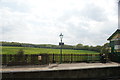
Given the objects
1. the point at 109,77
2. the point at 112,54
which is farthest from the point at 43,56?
the point at 112,54

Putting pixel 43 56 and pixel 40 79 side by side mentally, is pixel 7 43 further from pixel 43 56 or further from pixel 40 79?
pixel 40 79

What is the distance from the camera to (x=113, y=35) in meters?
22.4

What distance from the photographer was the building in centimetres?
→ 2114

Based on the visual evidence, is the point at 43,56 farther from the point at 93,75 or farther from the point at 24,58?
the point at 93,75

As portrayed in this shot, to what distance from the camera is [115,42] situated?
71.1 feet

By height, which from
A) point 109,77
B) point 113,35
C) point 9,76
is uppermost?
point 113,35

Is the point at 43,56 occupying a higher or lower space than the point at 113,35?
lower

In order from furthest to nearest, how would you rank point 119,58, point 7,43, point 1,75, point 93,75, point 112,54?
point 7,43 < point 112,54 < point 119,58 < point 93,75 < point 1,75

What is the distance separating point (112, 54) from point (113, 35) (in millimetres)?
3378

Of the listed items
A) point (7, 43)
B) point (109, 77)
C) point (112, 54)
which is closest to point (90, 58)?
point (112, 54)

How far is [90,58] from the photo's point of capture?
21.2 m

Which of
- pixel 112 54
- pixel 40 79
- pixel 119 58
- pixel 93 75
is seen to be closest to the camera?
pixel 40 79

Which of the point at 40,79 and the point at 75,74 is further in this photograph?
the point at 75,74

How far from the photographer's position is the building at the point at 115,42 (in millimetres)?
21141
